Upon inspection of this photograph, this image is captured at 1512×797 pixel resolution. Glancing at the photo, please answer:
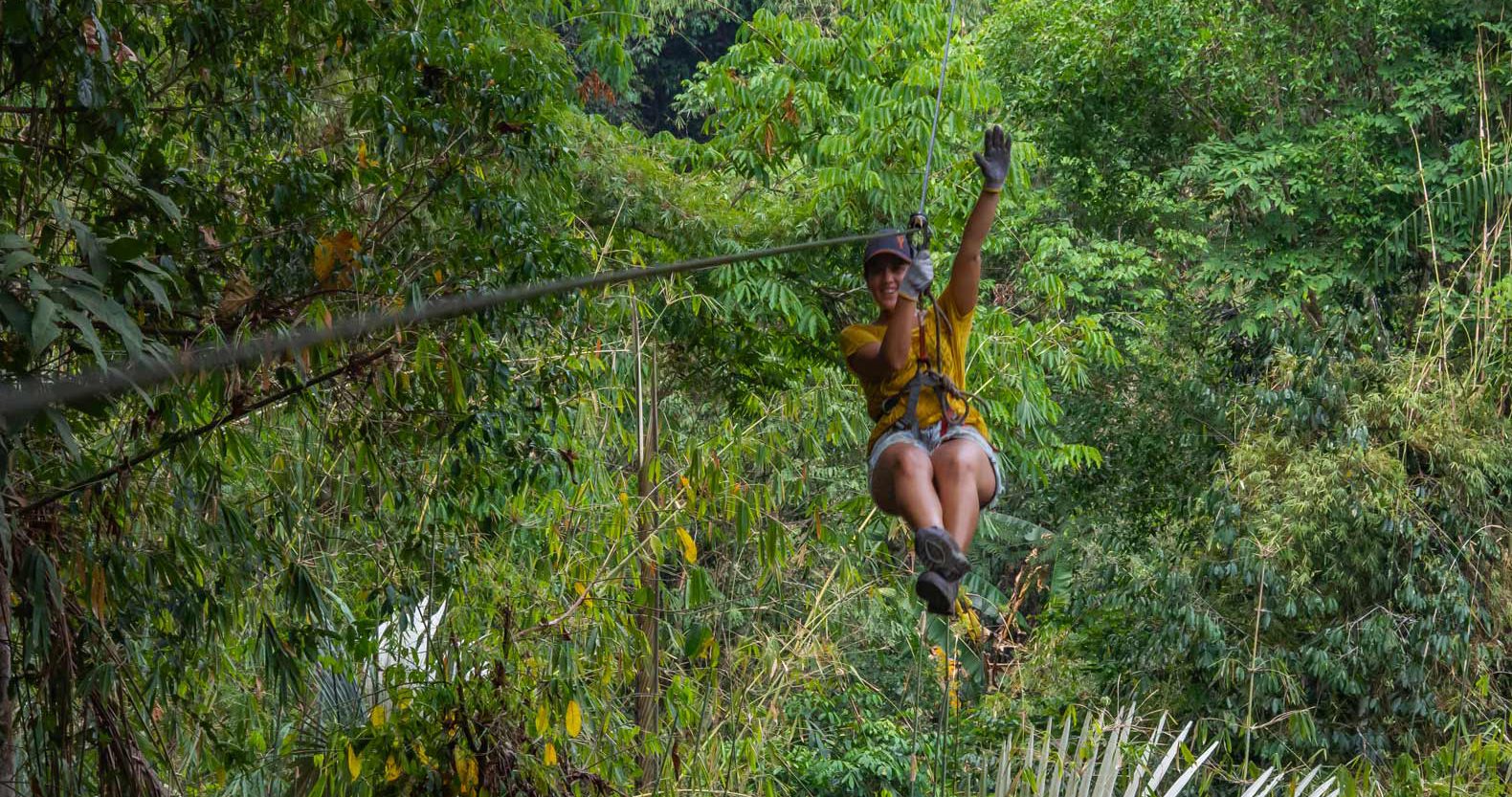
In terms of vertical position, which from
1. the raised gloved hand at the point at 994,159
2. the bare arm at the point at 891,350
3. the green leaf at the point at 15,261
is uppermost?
the green leaf at the point at 15,261

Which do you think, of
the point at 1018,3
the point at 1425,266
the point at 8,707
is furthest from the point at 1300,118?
the point at 8,707

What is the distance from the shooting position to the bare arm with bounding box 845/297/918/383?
278 centimetres

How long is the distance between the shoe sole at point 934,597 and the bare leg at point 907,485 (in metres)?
0.12

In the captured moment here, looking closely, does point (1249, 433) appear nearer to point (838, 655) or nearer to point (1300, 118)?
point (1300, 118)

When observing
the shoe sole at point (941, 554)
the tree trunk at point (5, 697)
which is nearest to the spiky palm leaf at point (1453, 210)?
the shoe sole at point (941, 554)

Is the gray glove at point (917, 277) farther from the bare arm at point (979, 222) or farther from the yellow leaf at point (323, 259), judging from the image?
the yellow leaf at point (323, 259)

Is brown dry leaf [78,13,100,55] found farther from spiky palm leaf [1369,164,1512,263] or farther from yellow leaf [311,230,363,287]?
spiky palm leaf [1369,164,1512,263]

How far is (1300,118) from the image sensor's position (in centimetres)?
802

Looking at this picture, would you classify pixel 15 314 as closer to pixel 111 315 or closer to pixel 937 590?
pixel 111 315

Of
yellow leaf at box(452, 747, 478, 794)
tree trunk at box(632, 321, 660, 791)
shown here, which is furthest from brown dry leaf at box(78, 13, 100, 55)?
tree trunk at box(632, 321, 660, 791)

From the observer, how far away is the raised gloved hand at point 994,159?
2814mm

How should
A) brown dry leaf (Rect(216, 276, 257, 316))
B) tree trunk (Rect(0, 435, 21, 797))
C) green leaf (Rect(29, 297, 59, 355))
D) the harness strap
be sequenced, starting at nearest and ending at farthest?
green leaf (Rect(29, 297, 59, 355)) < tree trunk (Rect(0, 435, 21, 797)) < the harness strap < brown dry leaf (Rect(216, 276, 257, 316))

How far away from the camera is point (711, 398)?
597 centimetres

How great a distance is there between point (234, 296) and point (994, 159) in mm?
1483
